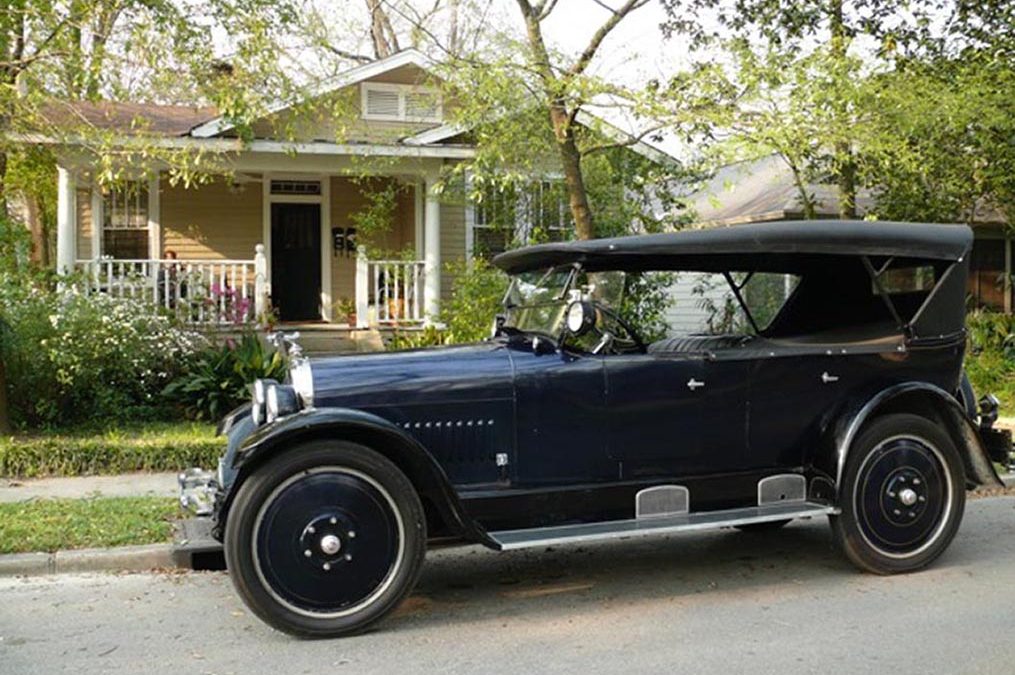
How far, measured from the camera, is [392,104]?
1747 cm

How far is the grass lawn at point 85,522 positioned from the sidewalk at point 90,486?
0.37 m

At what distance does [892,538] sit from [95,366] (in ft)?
30.2

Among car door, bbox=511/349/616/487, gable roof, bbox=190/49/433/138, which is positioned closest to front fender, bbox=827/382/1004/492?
car door, bbox=511/349/616/487

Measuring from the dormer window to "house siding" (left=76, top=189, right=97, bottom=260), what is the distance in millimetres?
5148

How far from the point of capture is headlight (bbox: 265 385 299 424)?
5.30 m

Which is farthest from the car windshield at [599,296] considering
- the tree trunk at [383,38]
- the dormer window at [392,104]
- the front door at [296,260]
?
the tree trunk at [383,38]

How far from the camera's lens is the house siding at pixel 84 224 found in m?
17.5


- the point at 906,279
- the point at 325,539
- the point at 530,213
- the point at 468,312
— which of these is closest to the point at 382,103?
the point at 530,213

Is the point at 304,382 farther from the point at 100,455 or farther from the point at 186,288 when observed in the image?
the point at 186,288

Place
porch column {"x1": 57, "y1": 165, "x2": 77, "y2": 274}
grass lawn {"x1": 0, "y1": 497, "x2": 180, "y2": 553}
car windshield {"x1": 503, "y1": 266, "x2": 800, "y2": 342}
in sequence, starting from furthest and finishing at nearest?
1. porch column {"x1": 57, "y1": 165, "x2": 77, "y2": 274}
2. grass lawn {"x1": 0, "y1": 497, "x2": 180, "y2": 553}
3. car windshield {"x1": 503, "y1": 266, "x2": 800, "y2": 342}

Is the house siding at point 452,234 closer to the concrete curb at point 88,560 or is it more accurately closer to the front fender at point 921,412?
the concrete curb at point 88,560

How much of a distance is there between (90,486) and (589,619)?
18.6 ft

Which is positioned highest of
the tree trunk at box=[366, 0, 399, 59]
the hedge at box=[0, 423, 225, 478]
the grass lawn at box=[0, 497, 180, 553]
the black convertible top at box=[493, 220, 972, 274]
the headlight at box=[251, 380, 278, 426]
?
the tree trunk at box=[366, 0, 399, 59]

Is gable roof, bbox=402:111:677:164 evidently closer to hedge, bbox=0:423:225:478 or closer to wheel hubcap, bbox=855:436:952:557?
hedge, bbox=0:423:225:478
